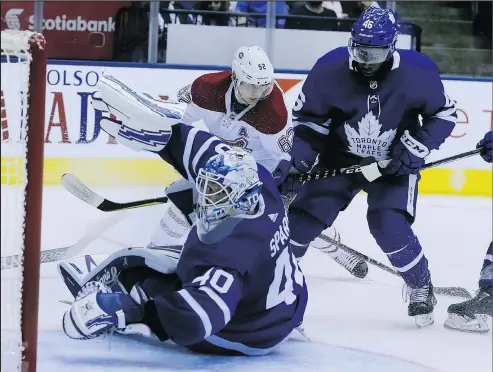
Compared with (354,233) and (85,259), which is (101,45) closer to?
(354,233)

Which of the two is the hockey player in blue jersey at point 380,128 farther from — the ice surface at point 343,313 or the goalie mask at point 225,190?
the goalie mask at point 225,190

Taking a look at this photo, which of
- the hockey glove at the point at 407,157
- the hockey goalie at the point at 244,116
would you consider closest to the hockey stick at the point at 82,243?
the hockey goalie at the point at 244,116

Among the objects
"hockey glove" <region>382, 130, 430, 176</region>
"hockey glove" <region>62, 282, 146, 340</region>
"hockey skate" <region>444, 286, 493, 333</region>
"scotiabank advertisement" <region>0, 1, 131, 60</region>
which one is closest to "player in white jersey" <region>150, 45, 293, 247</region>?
"hockey glove" <region>382, 130, 430, 176</region>

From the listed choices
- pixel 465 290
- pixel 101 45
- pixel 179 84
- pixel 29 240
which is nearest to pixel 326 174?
pixel 465 290

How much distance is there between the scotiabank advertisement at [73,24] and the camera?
18.0ft

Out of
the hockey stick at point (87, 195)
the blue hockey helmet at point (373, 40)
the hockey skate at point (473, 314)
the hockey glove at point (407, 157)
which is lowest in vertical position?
the hockey skate at point (473, 314)

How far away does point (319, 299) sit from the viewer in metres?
3.44

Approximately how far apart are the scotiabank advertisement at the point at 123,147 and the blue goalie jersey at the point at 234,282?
2.45 metres

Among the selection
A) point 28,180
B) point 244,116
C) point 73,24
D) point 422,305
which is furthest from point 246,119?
point 73,24

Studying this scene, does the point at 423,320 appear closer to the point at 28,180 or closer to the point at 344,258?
the point at 344,258

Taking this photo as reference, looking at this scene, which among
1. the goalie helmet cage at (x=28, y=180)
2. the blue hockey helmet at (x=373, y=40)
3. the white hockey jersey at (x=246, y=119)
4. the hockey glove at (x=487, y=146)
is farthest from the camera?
the white hockey jersey at (x=246, y=119)

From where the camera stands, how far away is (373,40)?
3068 mm

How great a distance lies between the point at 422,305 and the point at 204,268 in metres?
1.07

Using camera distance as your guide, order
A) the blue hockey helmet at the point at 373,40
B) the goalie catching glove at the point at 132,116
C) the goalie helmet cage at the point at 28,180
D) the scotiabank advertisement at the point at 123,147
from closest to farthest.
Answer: the goalie helmet cage at the point at 28,180, the goalie catching glove at the point at 132,116, the blue hockey helmet at the point at 373,40, the scotiabank advertisement at the point at 123,147
